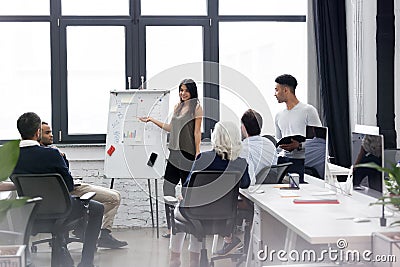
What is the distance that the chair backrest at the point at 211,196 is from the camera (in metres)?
4.37

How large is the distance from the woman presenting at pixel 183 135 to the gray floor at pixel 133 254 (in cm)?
54

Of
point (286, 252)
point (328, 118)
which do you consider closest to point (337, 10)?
point (328, 118)

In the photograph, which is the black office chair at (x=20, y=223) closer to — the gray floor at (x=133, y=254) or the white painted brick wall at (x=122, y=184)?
the gray floor at (x=133, y=254)

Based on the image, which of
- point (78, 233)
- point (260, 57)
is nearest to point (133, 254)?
point (78, 233)

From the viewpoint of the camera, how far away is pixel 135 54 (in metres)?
7.24

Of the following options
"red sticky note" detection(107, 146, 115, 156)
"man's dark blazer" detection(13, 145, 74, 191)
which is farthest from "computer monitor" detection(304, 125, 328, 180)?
"red sticky note" detection(107, 146, 115, 156)

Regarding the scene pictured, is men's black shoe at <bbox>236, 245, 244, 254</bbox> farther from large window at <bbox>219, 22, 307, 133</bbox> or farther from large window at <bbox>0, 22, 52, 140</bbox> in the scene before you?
large window at <bbox>0, 22, 52, 140</bbox>

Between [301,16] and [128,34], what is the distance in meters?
1.85

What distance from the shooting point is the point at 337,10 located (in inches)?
284

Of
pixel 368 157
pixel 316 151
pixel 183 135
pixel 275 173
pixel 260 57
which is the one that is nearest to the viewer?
pixel 368 157

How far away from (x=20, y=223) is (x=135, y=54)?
297 centimetres

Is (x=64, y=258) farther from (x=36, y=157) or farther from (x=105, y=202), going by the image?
(x=105, y=202)

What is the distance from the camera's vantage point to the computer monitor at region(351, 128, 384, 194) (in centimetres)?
348

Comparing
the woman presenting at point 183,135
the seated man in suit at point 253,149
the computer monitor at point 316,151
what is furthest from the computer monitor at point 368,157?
the woman presenting at point 183,135
